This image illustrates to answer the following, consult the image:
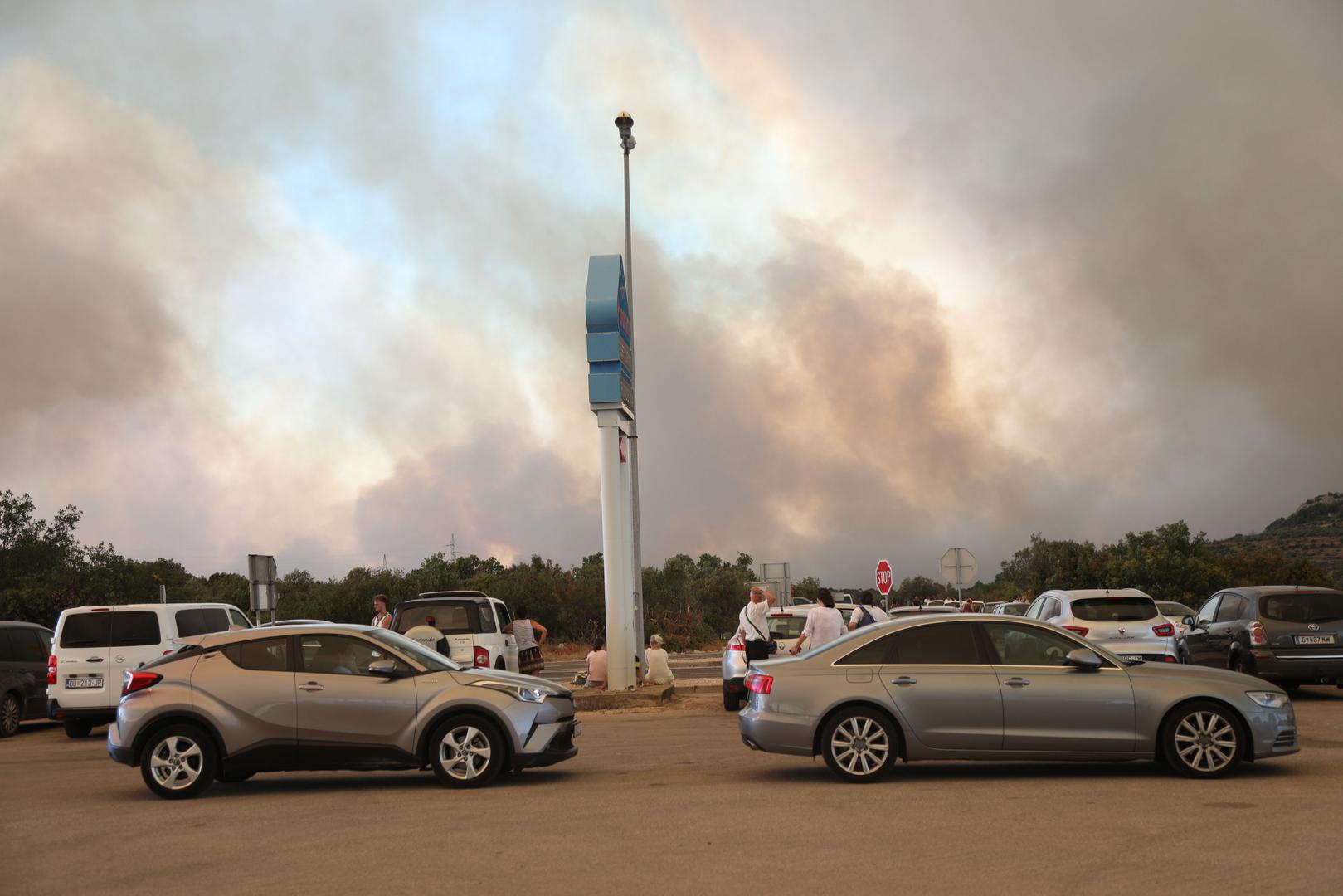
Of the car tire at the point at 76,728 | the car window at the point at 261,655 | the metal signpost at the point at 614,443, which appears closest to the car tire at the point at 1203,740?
the car window at the point at 261,655

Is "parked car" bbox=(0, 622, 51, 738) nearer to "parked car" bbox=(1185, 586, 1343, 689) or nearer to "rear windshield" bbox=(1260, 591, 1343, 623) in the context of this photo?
"parked car" bbox=(1185, 586, 1343, 689)

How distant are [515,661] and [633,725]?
3751 millimetres

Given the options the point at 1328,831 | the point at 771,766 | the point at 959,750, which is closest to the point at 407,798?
the point at 771,766

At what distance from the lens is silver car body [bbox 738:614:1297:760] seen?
1125 cm

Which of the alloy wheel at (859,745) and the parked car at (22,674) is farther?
the parked car at (22,674)

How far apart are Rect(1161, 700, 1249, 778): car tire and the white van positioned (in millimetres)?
14356

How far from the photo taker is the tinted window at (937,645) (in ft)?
37.9

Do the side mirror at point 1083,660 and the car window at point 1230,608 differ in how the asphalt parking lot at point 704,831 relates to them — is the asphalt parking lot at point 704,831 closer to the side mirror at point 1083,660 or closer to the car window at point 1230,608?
the side mirror at point 1083,660

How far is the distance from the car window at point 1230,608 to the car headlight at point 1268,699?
947 centimetres

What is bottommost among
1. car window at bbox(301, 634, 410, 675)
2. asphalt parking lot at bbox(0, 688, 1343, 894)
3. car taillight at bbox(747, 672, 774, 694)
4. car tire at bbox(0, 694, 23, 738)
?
asphalt parking lot at bbox(0, 688, 1343, 894)

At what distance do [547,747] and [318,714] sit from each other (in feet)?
6.77

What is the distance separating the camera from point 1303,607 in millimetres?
19625

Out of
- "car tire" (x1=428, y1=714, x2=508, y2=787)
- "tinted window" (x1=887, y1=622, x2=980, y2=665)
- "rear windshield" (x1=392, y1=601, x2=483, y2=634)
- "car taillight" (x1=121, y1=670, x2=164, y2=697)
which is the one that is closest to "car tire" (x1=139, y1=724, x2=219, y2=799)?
"car taillight" (x1=121, y1=670, x2=164, y2=697)

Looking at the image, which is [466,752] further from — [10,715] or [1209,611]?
[1209,611]
